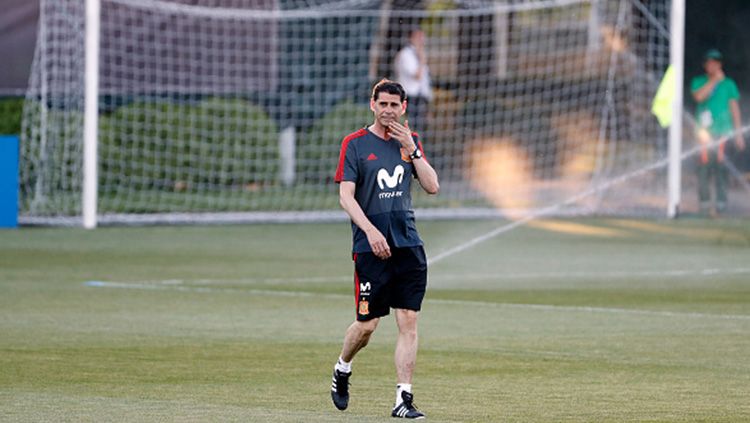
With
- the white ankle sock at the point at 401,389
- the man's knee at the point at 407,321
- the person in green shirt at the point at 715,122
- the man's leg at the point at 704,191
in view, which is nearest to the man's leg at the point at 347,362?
the man's knee at the point at 407,321

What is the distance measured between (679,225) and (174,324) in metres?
12.5

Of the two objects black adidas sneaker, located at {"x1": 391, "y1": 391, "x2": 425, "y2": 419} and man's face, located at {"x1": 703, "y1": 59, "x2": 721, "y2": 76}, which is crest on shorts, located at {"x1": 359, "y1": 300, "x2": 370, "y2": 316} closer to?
black adidas sneaker, located at {"x1": 391, "y1": 391, "x2": 425, "y2": 419}

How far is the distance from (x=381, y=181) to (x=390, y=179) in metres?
0.05

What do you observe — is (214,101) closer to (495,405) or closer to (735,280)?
(735,280)

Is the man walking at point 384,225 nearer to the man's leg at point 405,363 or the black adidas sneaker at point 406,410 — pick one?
the man's leg at point 405,363

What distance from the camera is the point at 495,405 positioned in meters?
9.59

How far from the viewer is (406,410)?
356 inches

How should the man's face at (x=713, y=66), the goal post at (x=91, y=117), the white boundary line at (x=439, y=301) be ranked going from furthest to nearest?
the man's face at (x=713, y=66)
the goal post at (x=91, y=117)
the white boundary line at (x=439, y=301)

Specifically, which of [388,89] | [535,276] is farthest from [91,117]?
[388,89]

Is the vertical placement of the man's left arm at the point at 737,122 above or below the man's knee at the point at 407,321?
above

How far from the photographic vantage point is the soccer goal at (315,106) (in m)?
25.5

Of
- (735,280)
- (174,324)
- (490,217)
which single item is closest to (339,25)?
(490,217)

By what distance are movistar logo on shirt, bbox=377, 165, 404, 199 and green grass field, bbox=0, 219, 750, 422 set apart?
116 cm

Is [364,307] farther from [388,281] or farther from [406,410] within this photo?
[406,410]
